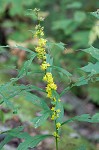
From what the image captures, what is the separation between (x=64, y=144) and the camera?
4336 millimetres

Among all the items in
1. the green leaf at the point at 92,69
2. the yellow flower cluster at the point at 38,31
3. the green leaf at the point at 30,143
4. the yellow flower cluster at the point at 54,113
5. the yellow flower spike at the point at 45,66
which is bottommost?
the green leaf at the point at 30,143

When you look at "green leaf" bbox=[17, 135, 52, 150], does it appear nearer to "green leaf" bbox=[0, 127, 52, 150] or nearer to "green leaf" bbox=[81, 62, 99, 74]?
"green leaf" bbox=[0, 127, 52, 150]

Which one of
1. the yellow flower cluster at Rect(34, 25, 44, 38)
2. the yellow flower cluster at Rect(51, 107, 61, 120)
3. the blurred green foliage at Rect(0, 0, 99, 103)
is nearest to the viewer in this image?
the yellow flower cluster at Rect(34, 25, 44, 38)

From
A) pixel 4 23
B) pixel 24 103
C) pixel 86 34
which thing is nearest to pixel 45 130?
pixel 24 103

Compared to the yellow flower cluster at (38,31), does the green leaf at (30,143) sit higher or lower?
lower

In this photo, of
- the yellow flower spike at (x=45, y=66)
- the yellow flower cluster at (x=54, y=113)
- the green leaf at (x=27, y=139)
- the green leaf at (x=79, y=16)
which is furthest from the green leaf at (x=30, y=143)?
the green leaf at (x=79, y=16)

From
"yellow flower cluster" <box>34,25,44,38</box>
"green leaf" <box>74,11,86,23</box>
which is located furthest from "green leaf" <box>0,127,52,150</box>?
"green leaf" <box>74,11,86,23</box>

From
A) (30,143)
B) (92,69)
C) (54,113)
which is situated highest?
(92,69)

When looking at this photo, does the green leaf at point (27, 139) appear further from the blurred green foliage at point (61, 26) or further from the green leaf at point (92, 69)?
the blurred green foliage at point (61, 26)

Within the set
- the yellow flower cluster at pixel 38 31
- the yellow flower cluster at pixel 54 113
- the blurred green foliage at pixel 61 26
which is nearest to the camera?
the yellow flower cluster at pixel 38 31

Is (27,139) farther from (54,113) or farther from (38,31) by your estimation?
(38,31)

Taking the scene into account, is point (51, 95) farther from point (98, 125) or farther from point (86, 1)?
point (86, 1)

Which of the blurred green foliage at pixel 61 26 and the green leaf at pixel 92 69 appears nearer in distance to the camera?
the green leaf at pixel 92 69

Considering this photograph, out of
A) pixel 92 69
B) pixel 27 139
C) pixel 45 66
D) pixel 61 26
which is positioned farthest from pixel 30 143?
pixel 61 26
